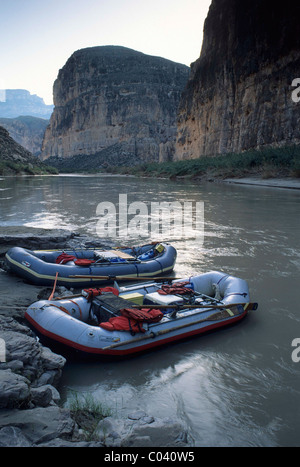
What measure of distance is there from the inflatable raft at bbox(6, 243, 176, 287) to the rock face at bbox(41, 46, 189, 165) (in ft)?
258

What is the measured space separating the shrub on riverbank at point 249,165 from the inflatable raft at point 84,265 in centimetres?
1921

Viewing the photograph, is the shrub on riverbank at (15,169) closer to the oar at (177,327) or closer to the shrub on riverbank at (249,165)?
the shrub on riverbank at (249,165)

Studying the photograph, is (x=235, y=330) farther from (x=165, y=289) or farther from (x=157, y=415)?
(x=157, y=415)

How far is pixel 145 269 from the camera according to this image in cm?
673

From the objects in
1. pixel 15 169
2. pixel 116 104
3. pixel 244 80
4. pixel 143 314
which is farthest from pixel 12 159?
pixel 143 314

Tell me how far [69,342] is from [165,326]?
1.10 metres

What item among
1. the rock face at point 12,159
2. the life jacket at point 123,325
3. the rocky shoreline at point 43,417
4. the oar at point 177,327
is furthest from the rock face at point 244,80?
the rocky shoreline at point 43,417

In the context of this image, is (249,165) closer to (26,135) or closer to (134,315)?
(134,315)

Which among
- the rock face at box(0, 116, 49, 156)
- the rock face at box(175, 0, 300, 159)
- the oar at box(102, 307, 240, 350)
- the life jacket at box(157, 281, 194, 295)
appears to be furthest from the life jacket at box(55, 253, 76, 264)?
the rock face at box(0, 116, 49, 156)

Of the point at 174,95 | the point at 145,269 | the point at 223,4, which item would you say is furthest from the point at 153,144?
the point at 145,269

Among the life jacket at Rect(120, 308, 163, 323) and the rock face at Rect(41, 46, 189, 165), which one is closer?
the life jacket at Rect(120, 308, 163, 323)

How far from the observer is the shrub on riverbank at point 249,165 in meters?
25.3

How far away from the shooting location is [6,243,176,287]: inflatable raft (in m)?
6.07

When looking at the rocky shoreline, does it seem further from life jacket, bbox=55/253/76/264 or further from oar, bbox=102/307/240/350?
life jacket, bbox=55/253/76/264
